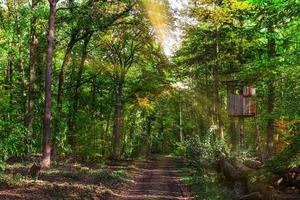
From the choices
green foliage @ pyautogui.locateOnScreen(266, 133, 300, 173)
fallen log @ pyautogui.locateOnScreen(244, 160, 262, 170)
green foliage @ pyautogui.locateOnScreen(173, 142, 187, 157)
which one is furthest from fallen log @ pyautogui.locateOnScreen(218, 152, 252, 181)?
Result: green foliage @ pyautogui.locateOnScreen(173, 142, 187, 157)

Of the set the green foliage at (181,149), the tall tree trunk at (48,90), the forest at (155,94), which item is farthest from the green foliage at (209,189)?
the green foliage at (181,149)

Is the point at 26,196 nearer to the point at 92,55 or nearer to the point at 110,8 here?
the point at 110,8

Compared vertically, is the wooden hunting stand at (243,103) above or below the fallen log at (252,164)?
above

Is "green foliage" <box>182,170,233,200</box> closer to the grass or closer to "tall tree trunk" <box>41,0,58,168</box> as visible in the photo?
the grass

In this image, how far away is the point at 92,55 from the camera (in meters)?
41.4

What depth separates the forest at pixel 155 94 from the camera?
13.3 meters

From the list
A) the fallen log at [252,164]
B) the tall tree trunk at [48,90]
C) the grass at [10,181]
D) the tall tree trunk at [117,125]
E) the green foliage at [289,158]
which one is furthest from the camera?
the tall tree trunk at [117,125]

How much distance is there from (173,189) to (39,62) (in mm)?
20649

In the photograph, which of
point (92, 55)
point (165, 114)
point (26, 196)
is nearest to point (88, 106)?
point (92, 55)

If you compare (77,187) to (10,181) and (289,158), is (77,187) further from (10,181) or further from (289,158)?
(289,158)

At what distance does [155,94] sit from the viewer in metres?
38.5

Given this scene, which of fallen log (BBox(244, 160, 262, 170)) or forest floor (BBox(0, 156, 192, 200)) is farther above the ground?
fallen log (BBox(244, 160, 262, 170))

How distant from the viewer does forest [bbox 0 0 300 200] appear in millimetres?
13336

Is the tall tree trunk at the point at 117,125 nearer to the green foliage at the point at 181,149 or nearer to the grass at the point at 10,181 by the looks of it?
the green foliage at the point at 181,149
